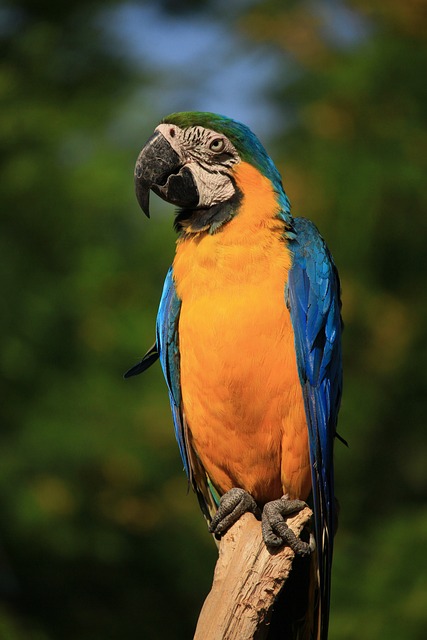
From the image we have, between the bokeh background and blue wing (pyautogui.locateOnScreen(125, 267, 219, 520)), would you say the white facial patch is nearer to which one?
blue wing (pyautogui.locateOnScreen(125, 267, 219, 520))

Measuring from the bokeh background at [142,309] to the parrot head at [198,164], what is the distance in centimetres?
285

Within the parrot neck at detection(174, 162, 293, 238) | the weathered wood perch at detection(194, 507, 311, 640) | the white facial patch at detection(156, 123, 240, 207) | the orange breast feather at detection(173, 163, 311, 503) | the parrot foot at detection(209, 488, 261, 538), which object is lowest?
the weathered wood perch at detection(194, 507, 311, 640)

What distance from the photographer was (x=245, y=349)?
9.99ft

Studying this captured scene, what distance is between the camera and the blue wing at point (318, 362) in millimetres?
3096

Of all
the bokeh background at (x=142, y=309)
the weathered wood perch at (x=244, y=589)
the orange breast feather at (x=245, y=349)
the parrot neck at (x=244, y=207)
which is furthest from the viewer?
the bokeh background at (x=142, y=309)

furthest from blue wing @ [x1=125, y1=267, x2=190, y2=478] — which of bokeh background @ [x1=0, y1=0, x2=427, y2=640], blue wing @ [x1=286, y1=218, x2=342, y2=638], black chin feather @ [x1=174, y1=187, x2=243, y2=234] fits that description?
bokeh background @ [x1=0, y1=0, x2=427, y2=640]

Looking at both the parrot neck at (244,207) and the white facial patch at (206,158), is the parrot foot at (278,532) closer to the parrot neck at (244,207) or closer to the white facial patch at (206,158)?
the parrot neck at (244,207)

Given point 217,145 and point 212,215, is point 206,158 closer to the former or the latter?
point 217,145

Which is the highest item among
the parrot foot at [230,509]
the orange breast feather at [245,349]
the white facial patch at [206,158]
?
the white facial patch at [206,158]

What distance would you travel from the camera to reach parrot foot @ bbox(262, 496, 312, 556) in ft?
9.29

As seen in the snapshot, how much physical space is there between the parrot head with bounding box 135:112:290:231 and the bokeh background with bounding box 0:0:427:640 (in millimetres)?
2851

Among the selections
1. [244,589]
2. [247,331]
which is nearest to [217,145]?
[247,331]

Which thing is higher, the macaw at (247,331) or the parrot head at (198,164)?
the parrot head at (198,164)

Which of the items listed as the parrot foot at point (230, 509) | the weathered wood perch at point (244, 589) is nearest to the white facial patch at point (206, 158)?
the parrot foot at point (230, 509)
